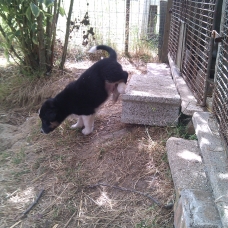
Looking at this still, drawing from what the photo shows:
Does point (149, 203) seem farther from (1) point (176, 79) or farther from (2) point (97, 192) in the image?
(1) point (176, 79)

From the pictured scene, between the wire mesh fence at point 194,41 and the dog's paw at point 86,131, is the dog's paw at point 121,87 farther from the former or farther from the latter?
the wire mesh fence at point 194,41

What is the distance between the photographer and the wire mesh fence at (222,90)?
242 cm

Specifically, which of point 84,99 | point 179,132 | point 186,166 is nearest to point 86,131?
point 84,99

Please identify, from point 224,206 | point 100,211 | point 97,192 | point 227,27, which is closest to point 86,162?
point 97,192

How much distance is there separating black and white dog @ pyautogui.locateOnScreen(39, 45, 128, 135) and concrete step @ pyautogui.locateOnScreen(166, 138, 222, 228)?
3.70 ft

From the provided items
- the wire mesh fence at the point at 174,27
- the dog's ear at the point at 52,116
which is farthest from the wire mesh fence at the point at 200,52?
the dog's ear at the point at 52,116

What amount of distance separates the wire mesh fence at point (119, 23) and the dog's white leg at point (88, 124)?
12.4 ft

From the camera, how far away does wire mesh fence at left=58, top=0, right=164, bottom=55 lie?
6.94m

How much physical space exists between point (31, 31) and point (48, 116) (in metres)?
2.10

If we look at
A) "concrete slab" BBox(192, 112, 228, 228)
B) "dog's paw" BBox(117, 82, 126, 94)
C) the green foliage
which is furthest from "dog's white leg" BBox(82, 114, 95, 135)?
the green foliage

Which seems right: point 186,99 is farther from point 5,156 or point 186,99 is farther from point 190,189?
point 5,156

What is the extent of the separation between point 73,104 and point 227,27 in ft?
6.23

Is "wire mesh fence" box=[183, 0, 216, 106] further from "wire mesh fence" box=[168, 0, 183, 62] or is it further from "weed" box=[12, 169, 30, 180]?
"weed" box=[12, 169, 30, 180]

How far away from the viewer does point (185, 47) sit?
13.7 ft
